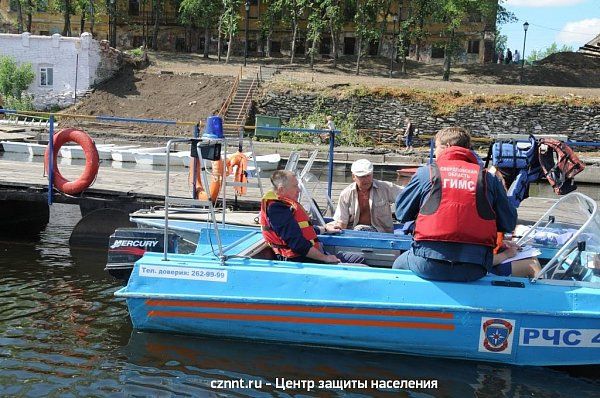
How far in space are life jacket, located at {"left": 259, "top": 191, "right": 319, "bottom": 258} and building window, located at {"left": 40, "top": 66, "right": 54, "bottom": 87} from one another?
36378 mm

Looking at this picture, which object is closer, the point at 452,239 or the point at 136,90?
the point at 452,239

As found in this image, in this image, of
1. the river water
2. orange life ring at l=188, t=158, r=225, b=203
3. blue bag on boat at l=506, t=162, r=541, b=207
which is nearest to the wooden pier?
orange life ring at l=188, t=158, r=225, b=203

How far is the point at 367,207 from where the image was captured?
8172 mm

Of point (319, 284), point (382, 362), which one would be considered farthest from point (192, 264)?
point (382, 362)

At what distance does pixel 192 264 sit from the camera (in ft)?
21.6

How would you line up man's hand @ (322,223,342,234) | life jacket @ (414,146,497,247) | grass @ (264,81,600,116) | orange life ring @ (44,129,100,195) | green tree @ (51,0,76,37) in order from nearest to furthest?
life jacket @ (414,146,497,247) < man's hand @ (322,223,342,234) < orange life ring @ (44,129,100,195) < grass @ (264,81,600,116) < green tree @ (51,0,76,37)

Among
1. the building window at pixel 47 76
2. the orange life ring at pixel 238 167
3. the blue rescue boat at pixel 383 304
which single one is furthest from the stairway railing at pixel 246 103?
the blue rescue boat at pixel 383 304

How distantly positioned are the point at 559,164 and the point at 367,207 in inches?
96.2

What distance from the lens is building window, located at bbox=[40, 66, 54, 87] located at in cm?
3988

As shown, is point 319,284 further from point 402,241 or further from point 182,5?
point 182,5

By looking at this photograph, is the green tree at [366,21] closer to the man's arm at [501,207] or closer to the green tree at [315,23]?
the green tree at [315,23]

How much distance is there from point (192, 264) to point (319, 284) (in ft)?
4.05

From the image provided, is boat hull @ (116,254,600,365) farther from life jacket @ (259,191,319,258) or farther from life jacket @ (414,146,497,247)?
life jacket @ (414,146,497,247)

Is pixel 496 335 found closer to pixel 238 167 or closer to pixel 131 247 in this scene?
pixel 131 247
